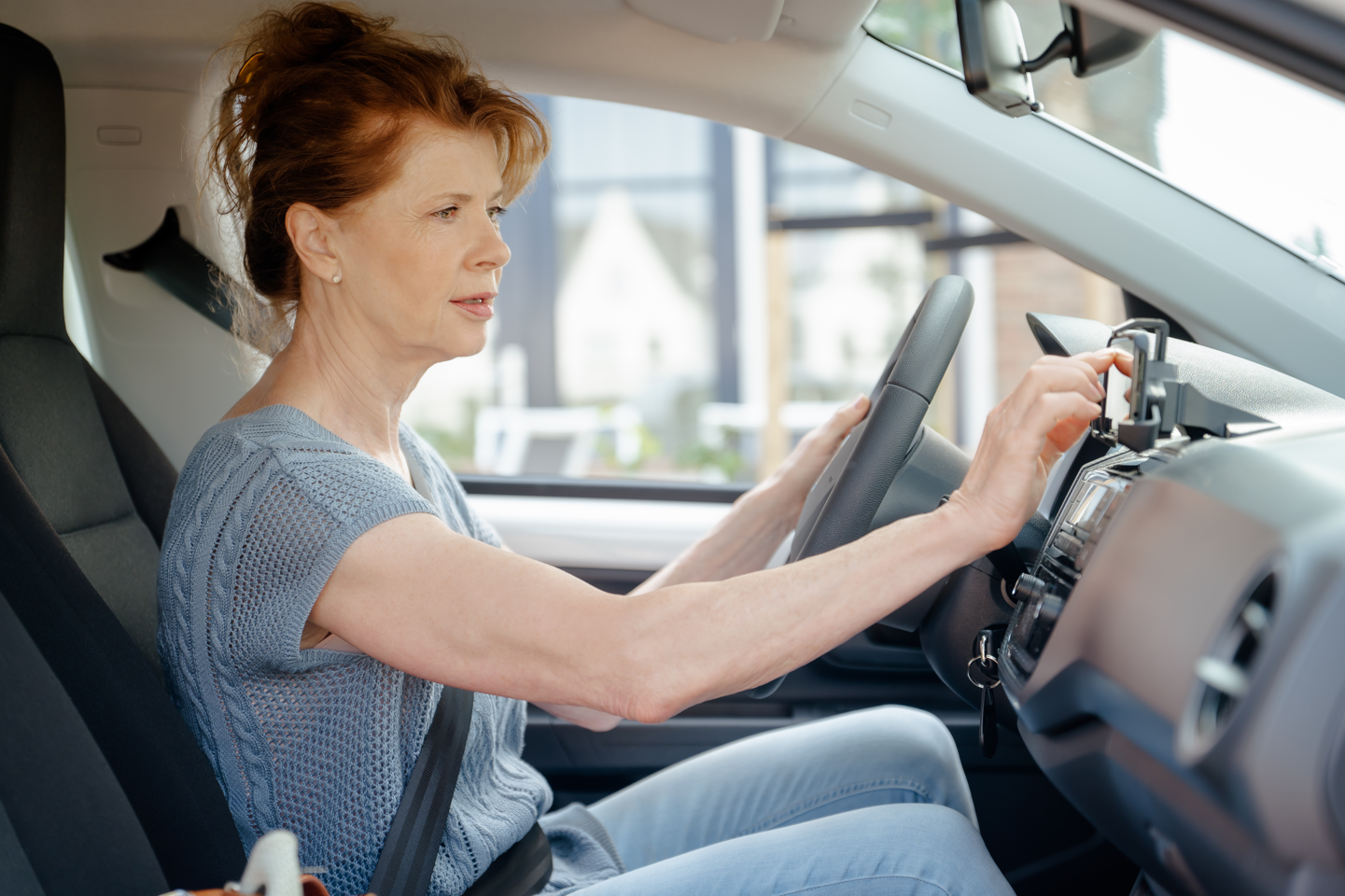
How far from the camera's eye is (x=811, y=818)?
1226mm

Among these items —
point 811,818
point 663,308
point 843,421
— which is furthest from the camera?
point 663,308

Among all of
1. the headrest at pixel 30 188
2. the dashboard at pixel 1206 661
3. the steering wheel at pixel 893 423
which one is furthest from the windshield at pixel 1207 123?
the headrest at pixel 30 188

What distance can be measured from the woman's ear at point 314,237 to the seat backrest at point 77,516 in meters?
0.32

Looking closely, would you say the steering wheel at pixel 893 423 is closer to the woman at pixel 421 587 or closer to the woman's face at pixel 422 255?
the woman at pixel 421 587

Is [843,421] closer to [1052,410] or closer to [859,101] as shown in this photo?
[859,101]

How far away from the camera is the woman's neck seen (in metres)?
1.03

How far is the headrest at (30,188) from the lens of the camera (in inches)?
44.4

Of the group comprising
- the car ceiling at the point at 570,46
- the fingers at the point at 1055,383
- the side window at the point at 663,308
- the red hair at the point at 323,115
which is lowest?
the side window at the point at 663,308

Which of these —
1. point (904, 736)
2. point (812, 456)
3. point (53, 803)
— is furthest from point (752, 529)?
point (53, 803)

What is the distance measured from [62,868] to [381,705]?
0.26 m

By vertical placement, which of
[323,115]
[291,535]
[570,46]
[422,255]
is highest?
[570,46]

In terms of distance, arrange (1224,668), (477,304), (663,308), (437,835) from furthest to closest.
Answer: (663,308) → (477,304) → (437,835) → (1224,668)

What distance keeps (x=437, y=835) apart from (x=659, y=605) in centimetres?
34

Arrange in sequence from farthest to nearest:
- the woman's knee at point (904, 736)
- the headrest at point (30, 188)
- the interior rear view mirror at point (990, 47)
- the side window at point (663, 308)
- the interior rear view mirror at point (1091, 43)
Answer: the side window at point (663, 308)
the woman's knee at point (904, 736)
the headrest at point (30, 188)
the interior rear view mirror at point (990, 47)
the interior rear view mirror at point (1091, 43)
